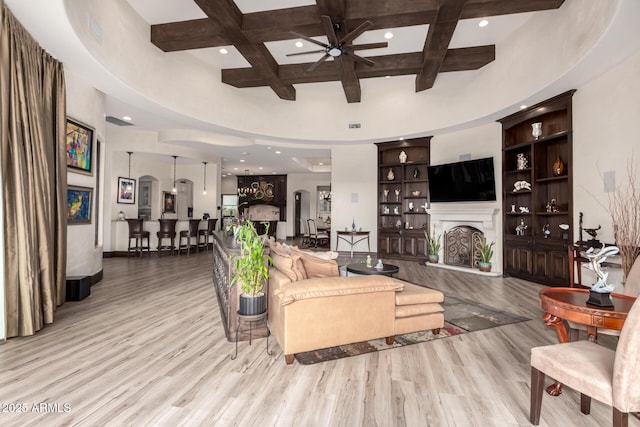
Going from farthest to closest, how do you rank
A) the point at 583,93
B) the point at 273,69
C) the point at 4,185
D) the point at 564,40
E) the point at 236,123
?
the point at 236,123 → the point at 273,69 → the point at 583,93 → the point at 564,40 → the point at 4,185

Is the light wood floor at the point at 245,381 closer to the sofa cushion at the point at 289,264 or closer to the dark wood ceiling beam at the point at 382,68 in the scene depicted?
the sofa cushion at the point at 289,264

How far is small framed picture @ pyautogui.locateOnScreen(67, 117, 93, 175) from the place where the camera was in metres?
4.51

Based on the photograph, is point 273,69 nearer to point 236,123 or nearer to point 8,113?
point 236,123

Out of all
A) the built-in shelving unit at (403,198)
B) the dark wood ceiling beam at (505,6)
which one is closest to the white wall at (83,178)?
the dark wood ceiling beam at (505,6)

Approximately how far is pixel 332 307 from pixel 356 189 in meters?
6.85

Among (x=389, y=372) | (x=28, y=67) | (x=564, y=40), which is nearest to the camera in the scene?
(x=389, y=372)

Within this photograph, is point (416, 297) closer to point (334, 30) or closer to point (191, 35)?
point (334, 30)

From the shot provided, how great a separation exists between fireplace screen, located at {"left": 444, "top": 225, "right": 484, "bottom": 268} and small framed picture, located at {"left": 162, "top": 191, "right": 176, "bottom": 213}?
927cm

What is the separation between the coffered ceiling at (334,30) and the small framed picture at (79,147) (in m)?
1.90

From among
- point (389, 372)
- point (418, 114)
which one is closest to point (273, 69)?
point (418, 114)

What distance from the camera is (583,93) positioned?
4.98m

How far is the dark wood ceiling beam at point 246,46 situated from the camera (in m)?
4.30

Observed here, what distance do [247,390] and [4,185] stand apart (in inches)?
118

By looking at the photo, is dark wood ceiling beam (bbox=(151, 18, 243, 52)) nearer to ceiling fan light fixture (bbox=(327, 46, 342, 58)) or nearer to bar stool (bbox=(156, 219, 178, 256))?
ceiling fan light fixture (bbox=(327, 46, 342, 58))
